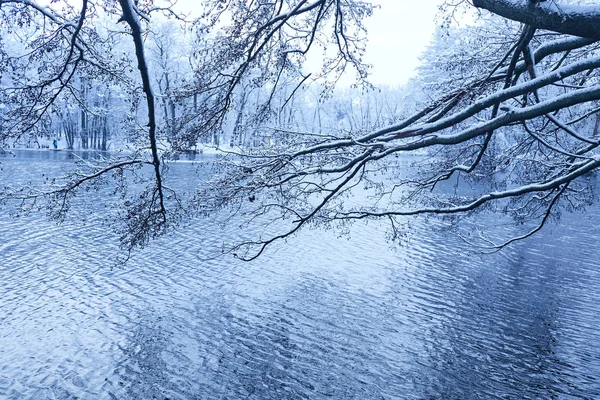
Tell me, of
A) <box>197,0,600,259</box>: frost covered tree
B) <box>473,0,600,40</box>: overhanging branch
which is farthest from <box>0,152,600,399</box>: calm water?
<box>473,0,600,40</box>: overhanging branch

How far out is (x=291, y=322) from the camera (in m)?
10.4

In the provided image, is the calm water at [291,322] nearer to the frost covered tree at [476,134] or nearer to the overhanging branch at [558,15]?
the frost covered tree at [476,134]

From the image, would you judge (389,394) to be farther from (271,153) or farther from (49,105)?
(49,105)

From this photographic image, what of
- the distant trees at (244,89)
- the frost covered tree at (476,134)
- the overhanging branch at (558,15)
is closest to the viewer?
the overhanging branch at (558,15)

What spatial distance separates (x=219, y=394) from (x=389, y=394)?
3.00m

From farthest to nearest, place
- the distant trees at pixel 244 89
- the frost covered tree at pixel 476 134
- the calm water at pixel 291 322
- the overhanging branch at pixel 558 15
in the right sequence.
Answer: the calm water at pixel 291 322, the distant trees at pixel 244 89, the frost covered tree at pixel 476 134, the overhanging branch at pixel 558 15

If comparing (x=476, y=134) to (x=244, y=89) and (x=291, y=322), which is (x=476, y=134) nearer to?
(x=244, y=89)

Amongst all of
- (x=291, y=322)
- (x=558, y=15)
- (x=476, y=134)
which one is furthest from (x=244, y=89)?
(x=291, y=322)

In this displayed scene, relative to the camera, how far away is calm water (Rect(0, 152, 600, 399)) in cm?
812

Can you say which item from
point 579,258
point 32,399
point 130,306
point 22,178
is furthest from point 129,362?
point 22,178

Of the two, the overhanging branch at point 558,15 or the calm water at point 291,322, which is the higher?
the overhanging branch at point 558,15

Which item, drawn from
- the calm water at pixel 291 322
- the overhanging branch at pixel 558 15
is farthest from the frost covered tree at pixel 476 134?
the calm water at pixel 291 322

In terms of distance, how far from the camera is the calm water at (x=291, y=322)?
8125mm

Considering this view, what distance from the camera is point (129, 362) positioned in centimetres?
846
